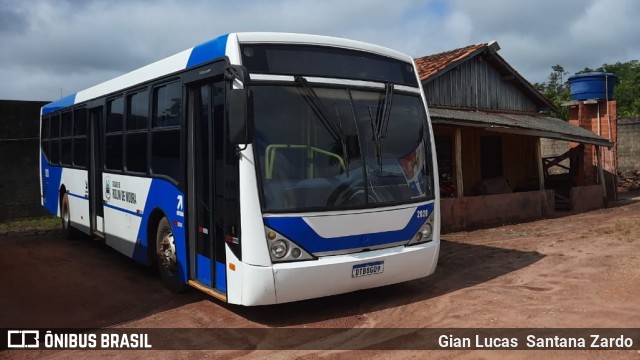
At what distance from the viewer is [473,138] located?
17359mm

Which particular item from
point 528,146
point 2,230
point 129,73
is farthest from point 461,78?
point 2,230

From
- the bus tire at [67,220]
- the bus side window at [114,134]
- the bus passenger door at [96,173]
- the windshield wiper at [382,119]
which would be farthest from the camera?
the bus tire at [67,220]

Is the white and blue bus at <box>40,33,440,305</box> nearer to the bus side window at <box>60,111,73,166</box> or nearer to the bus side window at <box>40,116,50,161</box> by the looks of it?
the bus side window at <box>60,111,73,166</box>

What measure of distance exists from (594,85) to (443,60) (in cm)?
680

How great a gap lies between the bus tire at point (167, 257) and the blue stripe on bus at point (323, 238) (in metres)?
2.15

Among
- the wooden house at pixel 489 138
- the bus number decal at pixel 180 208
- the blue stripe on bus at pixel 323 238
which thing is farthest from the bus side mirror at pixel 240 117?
the wooden house at pixel 489 138

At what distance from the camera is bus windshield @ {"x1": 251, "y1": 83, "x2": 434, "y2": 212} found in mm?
5223

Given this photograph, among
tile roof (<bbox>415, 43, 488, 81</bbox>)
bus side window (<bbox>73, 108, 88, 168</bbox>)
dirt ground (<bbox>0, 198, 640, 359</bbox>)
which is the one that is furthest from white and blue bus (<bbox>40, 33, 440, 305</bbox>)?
tile roof (<bbox>415, 43, 488, 81</bbox>)

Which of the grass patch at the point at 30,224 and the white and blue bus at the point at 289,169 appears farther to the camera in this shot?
the grass patch at the point at 30,224

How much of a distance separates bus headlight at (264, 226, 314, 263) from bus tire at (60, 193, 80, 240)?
7728mm

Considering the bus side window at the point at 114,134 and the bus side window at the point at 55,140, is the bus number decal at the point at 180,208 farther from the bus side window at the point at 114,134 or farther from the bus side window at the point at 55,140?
the bus side window at the point at 55,140

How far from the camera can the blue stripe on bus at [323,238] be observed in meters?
5.14

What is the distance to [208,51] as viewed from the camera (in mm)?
5906

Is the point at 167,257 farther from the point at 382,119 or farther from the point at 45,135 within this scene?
the point at 45,135
